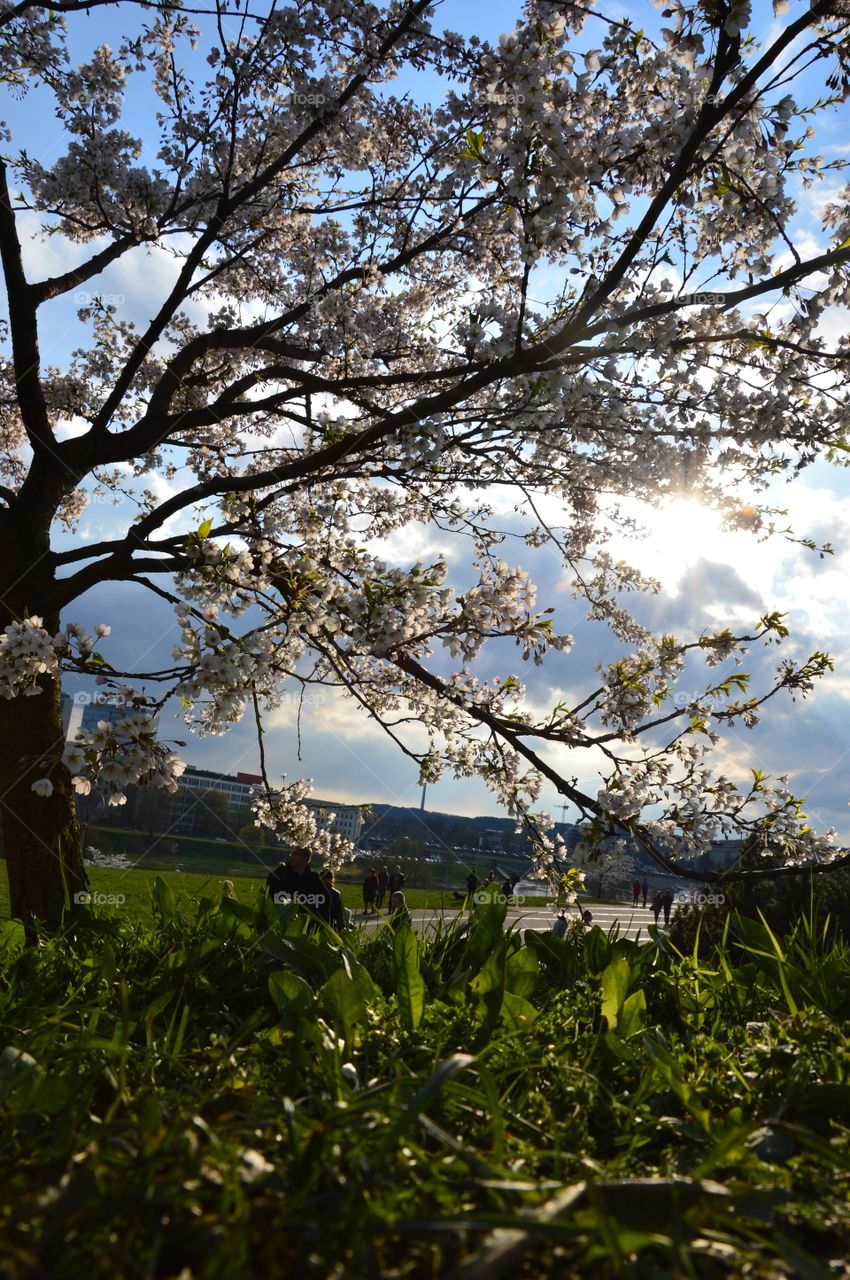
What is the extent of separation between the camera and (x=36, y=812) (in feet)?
19.2

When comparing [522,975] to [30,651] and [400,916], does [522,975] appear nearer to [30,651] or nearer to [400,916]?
[400,916]

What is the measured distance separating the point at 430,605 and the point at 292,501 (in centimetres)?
330

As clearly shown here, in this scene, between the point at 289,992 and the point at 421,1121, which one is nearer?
the point at 421,1121

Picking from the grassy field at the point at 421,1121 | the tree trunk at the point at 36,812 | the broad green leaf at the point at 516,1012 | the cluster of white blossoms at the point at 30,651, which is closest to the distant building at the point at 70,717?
the tree trunk at the point at 36,812

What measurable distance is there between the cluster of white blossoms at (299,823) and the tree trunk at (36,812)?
1643mm

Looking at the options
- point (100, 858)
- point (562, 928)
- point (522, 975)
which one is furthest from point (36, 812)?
point (562, 928)

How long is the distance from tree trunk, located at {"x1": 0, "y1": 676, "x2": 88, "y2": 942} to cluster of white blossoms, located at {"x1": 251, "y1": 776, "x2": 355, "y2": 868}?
1.64 meters

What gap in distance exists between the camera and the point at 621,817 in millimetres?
5102

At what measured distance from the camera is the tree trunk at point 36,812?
18.7ft

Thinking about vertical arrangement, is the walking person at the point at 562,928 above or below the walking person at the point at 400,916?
below

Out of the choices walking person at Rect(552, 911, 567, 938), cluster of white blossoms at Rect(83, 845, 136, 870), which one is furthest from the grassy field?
cluster of white blossoms at Rect(83, 845, 136, 870)

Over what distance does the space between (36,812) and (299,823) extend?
235cm

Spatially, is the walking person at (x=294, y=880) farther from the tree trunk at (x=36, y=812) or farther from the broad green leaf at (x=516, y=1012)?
the broad green leaf at (x=516, y=1012)

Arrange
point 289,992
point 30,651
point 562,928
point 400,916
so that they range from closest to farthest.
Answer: point 289,992, point 400,916, point 30,651, point 562,928
